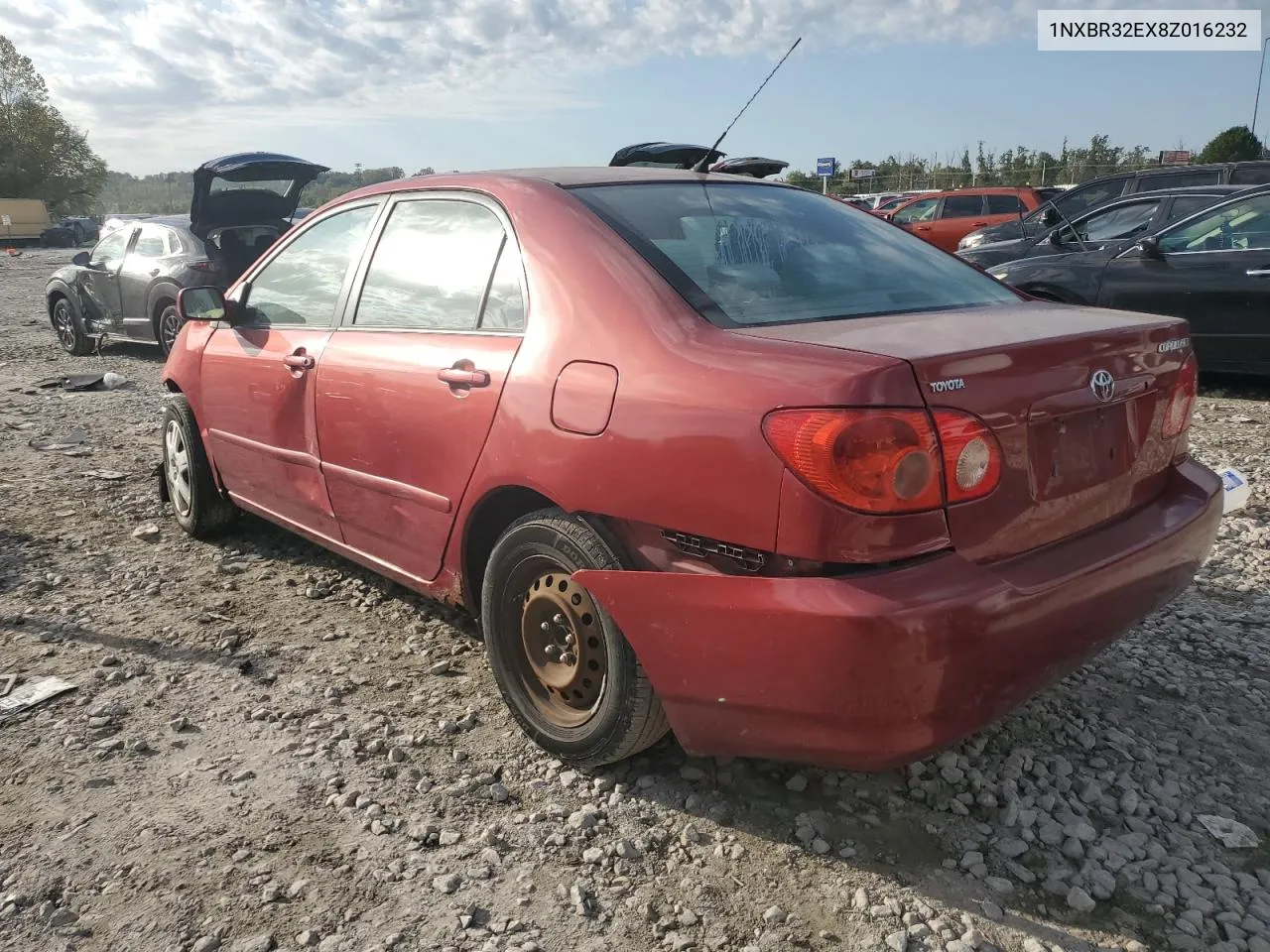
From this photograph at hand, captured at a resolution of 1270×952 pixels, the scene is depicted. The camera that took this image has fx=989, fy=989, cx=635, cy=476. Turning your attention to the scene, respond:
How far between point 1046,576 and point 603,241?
1.38 metres

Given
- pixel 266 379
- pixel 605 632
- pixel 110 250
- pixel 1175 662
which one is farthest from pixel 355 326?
pixel 110 250

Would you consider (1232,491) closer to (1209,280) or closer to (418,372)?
(418,372)

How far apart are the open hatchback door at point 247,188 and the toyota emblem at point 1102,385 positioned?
27.0ft

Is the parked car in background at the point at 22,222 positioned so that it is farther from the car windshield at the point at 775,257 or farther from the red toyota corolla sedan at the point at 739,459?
the car windshield at the point at 775,257

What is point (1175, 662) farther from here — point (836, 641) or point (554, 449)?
point (554, 449)

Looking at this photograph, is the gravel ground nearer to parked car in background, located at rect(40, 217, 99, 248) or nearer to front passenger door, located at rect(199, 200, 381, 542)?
front passenger door, located at rect(199, 200, 381, 542)

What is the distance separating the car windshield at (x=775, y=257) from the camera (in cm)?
253

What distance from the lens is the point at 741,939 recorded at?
2.10m

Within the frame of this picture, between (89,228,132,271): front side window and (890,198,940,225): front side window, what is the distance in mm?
12539

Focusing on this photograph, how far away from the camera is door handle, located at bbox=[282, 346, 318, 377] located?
355 cm

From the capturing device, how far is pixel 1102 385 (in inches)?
91.4

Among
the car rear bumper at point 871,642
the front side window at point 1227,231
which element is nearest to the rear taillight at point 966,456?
the car rear bumper at point 871,642

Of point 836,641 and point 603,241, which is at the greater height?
point 603,241

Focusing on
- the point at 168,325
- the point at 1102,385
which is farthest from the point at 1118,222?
the point at 168,325
